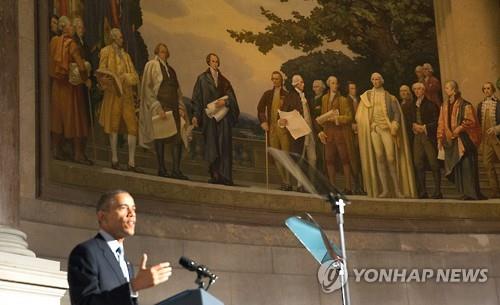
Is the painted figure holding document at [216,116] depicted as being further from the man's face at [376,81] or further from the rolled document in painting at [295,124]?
the man's face at [376,81]

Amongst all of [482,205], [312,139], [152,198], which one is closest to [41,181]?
[152,198]

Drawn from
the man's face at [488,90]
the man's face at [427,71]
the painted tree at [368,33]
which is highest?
the painted tree at [368,33]

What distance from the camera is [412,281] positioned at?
43.8 ft

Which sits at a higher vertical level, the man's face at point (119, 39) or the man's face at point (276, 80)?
the man's face at point (119, 39)

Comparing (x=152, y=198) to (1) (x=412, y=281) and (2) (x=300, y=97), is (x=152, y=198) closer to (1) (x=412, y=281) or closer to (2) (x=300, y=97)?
(2) (x=300, y=97)

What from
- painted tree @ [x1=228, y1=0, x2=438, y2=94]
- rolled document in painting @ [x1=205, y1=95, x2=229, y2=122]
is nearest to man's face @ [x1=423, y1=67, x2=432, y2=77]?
painted tree @ [x1=228, y1=0, x2=438, y2=94]

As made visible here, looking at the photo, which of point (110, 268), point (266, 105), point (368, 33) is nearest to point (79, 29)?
point (266, 105)

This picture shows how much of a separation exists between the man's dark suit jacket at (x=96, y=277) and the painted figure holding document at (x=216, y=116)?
8.11m

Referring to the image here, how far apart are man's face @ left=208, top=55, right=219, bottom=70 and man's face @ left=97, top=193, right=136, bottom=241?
877cm

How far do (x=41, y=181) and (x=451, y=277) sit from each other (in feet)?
20.5

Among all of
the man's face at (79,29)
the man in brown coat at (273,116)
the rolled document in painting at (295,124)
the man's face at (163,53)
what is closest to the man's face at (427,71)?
the rolled document in painting at (295,124)
